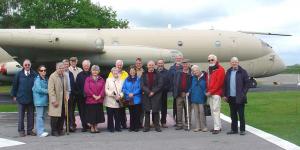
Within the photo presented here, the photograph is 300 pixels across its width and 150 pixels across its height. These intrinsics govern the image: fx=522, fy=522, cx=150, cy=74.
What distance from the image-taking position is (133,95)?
41.9 feet

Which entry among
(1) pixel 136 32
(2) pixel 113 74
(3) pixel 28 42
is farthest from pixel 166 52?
(2) pixel 113 74

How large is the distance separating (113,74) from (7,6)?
50.8m

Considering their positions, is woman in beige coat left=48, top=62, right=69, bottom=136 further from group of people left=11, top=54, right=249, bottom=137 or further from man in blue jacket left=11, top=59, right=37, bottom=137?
man in blue jacket left=11, top=59, right=37, bottom=137

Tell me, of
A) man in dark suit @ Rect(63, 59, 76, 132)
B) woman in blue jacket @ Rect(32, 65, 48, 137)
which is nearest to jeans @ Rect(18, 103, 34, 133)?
woman in blue jacket @ Rect(32, 65, 48, 137)

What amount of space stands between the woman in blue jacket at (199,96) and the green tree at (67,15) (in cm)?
3672

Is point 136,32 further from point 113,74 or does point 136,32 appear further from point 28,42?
point 113,74

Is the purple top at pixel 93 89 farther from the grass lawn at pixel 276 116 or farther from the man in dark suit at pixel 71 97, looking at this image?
the grass lawn at pixel 276 116

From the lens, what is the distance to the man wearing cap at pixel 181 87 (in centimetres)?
1289

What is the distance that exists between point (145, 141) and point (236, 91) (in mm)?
2434

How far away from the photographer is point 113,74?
505 inches

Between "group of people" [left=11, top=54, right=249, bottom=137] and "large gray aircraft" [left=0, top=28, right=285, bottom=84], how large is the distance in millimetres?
6753

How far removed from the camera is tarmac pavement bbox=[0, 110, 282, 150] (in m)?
10.2

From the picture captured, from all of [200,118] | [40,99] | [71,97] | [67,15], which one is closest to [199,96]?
[200,118]

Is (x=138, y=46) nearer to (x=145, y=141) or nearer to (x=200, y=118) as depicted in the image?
(x=200, y=118)
